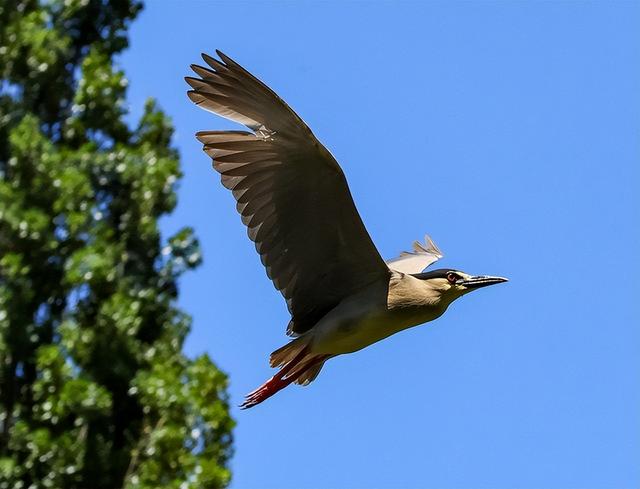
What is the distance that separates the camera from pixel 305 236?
7.93 metres

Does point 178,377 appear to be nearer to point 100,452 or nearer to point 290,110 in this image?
point 100,452

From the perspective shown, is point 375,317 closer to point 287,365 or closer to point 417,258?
point 287,365

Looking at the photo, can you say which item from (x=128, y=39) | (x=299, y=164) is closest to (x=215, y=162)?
(x=299, y=164)

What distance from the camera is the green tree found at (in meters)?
12.2

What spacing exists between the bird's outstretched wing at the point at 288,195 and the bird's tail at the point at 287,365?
0.19 meters

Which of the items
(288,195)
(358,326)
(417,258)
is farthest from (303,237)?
(417,258)

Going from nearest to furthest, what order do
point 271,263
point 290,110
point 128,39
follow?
point 290,110 < point 271,263 < point 128,39

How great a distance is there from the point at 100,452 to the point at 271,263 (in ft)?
17.0

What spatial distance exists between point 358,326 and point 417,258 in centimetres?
185

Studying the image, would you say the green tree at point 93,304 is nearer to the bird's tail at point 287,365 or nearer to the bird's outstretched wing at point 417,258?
the bird's outstretched wing at point 417,258

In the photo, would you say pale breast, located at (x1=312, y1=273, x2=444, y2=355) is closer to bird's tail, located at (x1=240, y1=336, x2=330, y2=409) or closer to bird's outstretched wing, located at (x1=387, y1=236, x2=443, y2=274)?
bird's tail, located at (x1=240, y1=336, x2=330, y2=409)

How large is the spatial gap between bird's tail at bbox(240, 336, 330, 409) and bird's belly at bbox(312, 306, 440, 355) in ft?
0.43

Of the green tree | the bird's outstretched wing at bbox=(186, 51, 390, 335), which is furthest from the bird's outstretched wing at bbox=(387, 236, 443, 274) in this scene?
the green tree

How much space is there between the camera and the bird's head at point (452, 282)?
25.8ft
